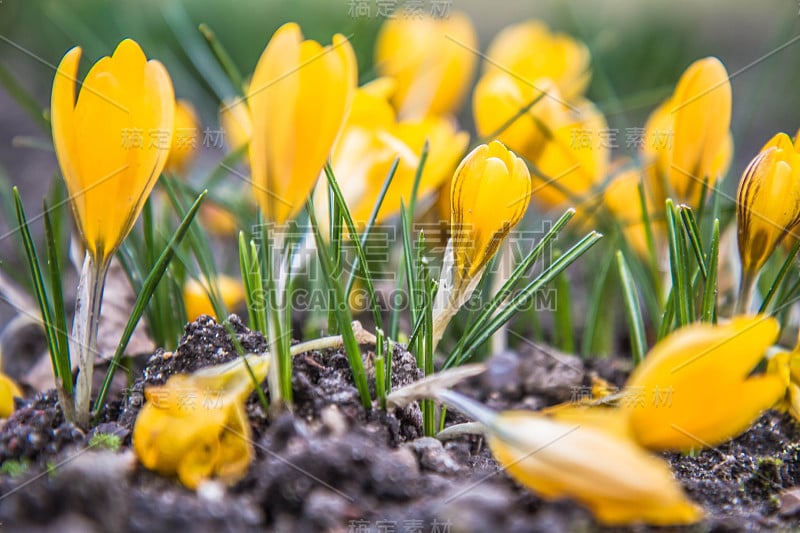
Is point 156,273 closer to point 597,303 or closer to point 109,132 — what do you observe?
point 109,132

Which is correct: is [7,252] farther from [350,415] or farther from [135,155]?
[350,415]

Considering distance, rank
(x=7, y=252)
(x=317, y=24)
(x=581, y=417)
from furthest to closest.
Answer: (x=317, y=24) → (x=7, y=252) → (x=581, y=417)

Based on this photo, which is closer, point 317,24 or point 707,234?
point 707,234

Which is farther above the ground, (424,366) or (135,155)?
(135,155)

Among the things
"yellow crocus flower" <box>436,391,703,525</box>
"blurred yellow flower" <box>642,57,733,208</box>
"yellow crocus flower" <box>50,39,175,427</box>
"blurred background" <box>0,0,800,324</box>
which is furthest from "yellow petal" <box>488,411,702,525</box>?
"blurred background" <box>0,0,800,324</box>

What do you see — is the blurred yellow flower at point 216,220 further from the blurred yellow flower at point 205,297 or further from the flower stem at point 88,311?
the flower stem at point 88,311

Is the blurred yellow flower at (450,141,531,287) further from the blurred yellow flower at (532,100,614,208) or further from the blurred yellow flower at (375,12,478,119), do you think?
the blurred yellow flower at (375,12,478,119)

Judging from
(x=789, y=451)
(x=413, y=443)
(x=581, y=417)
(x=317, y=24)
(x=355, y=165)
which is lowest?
(x=789, y=451)

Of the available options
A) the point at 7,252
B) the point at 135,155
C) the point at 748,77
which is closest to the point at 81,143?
the point at 135,155
